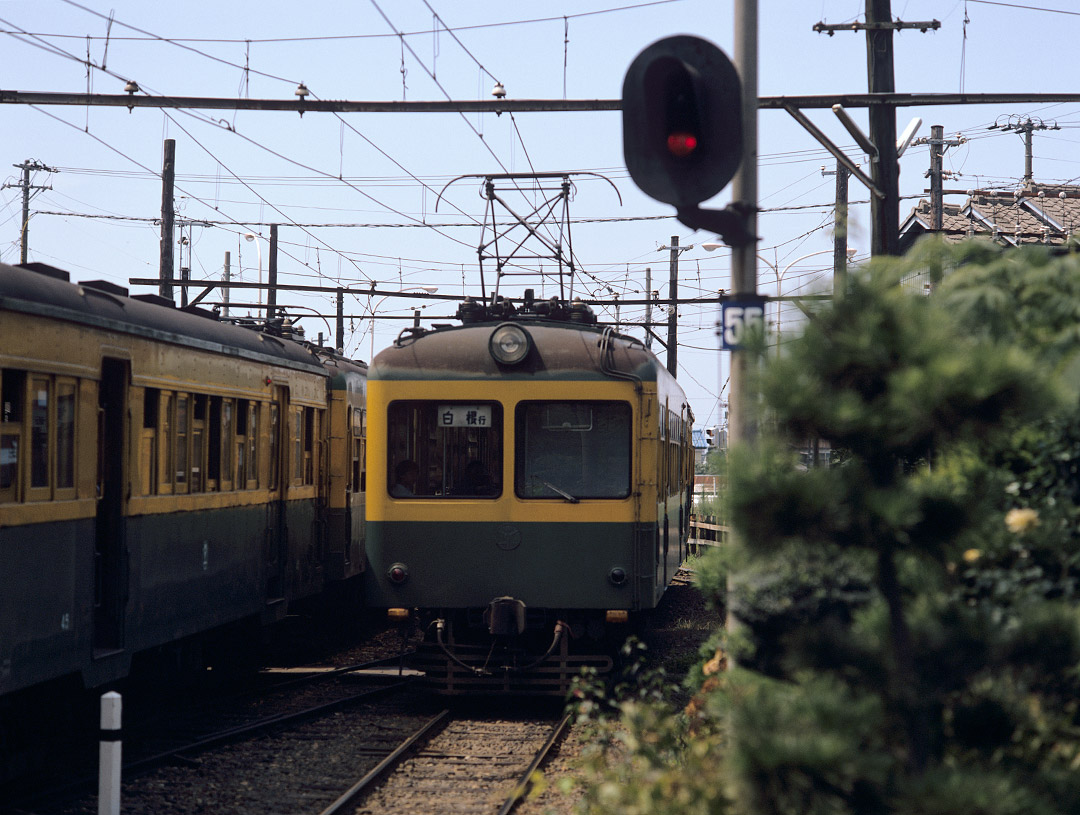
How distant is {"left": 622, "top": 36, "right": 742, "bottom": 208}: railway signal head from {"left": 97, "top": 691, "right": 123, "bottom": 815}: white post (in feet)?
12.4

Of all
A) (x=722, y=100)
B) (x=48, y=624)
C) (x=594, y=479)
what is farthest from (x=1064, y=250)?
(x=48, y=624)

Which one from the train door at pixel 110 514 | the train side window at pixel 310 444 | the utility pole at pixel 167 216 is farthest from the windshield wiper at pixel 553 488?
the utility pole at pixel 167 216

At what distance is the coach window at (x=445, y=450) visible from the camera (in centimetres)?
1040

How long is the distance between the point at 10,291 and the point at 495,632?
4.67 m

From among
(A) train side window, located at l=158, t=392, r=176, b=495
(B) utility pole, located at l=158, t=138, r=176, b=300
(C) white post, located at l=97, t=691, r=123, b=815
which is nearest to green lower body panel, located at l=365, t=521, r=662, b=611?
(A) train side window, located at l=158, t=392, r=176, b=495

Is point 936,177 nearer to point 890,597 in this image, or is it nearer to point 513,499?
point 513,499

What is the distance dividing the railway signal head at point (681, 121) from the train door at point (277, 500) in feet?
26.1

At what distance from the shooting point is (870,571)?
3791 mm

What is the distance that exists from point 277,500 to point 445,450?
8.62 feet

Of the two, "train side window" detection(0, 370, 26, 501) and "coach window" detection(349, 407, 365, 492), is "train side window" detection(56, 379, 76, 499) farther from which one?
"coach window" detection(349, 407, 365, 492)

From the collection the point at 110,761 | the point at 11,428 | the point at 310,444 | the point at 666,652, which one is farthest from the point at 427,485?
the point at 110,761

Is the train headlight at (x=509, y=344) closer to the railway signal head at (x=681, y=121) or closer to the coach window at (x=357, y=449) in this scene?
the coach window at (x=357, y=449)

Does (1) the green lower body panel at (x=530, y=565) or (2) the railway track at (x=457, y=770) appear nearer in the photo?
(2) the railway track at (x=457, y=770)

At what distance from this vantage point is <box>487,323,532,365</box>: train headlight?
10281 mm
